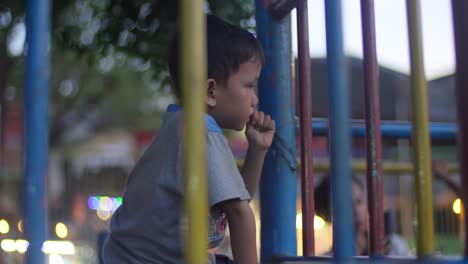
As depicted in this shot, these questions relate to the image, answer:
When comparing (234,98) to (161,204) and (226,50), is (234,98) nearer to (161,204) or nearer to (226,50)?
(226,50)

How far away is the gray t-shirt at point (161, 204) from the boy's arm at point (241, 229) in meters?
0.04

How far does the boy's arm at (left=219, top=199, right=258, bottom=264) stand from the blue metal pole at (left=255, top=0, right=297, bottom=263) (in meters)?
0.50

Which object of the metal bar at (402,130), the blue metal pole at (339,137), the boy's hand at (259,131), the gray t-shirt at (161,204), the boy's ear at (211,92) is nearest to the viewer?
the blue metal pole at (339,137)

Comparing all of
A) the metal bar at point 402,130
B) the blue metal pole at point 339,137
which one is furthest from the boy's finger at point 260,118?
the metal bar at point 402,130

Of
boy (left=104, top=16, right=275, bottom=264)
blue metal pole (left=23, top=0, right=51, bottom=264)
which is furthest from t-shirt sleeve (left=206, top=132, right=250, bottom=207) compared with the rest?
blue metal pole (left=23, top=0, right=51, bottom=264)

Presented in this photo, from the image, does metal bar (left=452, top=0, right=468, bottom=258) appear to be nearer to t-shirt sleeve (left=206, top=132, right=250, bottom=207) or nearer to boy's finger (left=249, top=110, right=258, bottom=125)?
t-shirt sleeve (left=206, top=132, right=250, bottom=207)

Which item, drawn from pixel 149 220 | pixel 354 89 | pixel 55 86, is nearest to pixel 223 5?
pixel 354 89

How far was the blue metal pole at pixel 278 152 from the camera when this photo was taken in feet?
6.69

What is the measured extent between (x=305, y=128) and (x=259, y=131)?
0.16 meters

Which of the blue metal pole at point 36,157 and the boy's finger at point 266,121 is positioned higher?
the boy's finger at point 266,121

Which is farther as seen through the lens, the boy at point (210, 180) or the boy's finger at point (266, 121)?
the boy's finger at point (266, 121)

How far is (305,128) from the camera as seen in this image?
1.83 meters

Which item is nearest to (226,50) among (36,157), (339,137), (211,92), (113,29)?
(211,92)

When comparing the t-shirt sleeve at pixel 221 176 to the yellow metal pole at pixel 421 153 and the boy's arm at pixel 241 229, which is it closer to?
the boy's arm at pixel 241 229
